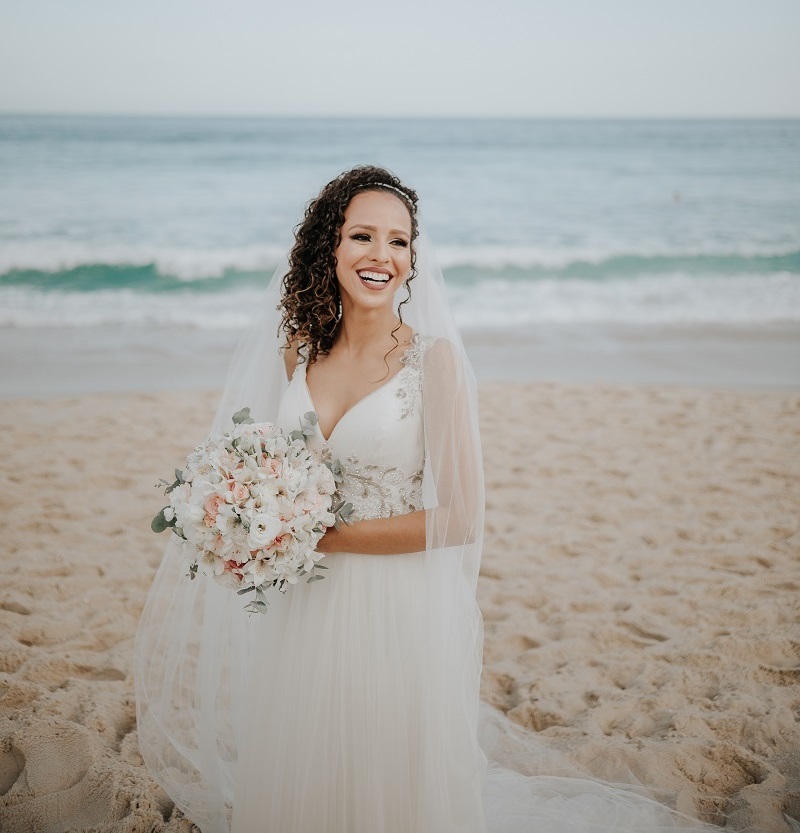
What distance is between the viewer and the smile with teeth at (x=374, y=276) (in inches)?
92.8

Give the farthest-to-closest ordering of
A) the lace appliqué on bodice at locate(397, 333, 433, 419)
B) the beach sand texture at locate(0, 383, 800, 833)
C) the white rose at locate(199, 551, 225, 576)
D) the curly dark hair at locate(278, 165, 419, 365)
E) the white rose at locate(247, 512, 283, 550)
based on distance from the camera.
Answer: the beach sand texture at locate(0, 383, 800, 833)
the curly dark hair at locate(278, 165, 419, 365)
the lace appliqué on bodice at locate(397, 333, 433, 419)
the white rose at locate(199, 551, 225, 576)
the white rose at locate(247, 512, 283, 550)

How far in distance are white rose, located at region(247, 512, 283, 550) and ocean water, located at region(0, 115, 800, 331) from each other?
11.2 m

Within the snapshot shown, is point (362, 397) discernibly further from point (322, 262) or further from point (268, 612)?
point (268, 612)

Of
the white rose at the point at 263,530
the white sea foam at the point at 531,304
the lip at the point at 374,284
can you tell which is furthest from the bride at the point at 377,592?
the white sea foam at the point at 531,304

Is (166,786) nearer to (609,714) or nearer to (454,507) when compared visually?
(454,507)

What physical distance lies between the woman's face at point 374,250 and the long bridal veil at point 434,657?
0.74 ft

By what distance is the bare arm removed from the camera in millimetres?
2195

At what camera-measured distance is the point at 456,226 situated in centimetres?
2105

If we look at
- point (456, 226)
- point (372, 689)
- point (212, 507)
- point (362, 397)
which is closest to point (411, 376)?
point (362, 397)

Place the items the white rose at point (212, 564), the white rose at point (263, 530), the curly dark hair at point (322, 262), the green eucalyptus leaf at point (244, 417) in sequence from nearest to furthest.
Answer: the white rose at point (263, 530)
the white rose at point (212, 564)
the green eucalyptus leaf at point (244, 417)
the curly dark hair at point (322, 262)

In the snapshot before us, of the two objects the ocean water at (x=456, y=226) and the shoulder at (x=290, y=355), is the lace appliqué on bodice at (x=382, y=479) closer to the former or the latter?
the shoulder at (x=290, y=355)

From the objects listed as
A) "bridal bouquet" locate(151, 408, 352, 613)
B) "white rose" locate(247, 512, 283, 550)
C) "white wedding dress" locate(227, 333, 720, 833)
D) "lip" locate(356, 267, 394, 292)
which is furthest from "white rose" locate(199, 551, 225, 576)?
"lip" locate(356, 267, 394, 292)

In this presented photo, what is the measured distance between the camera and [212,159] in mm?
29812

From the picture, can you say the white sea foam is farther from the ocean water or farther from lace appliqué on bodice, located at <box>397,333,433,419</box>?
lace appliqué on bodice, located at <box>397,333,433,419</box>
